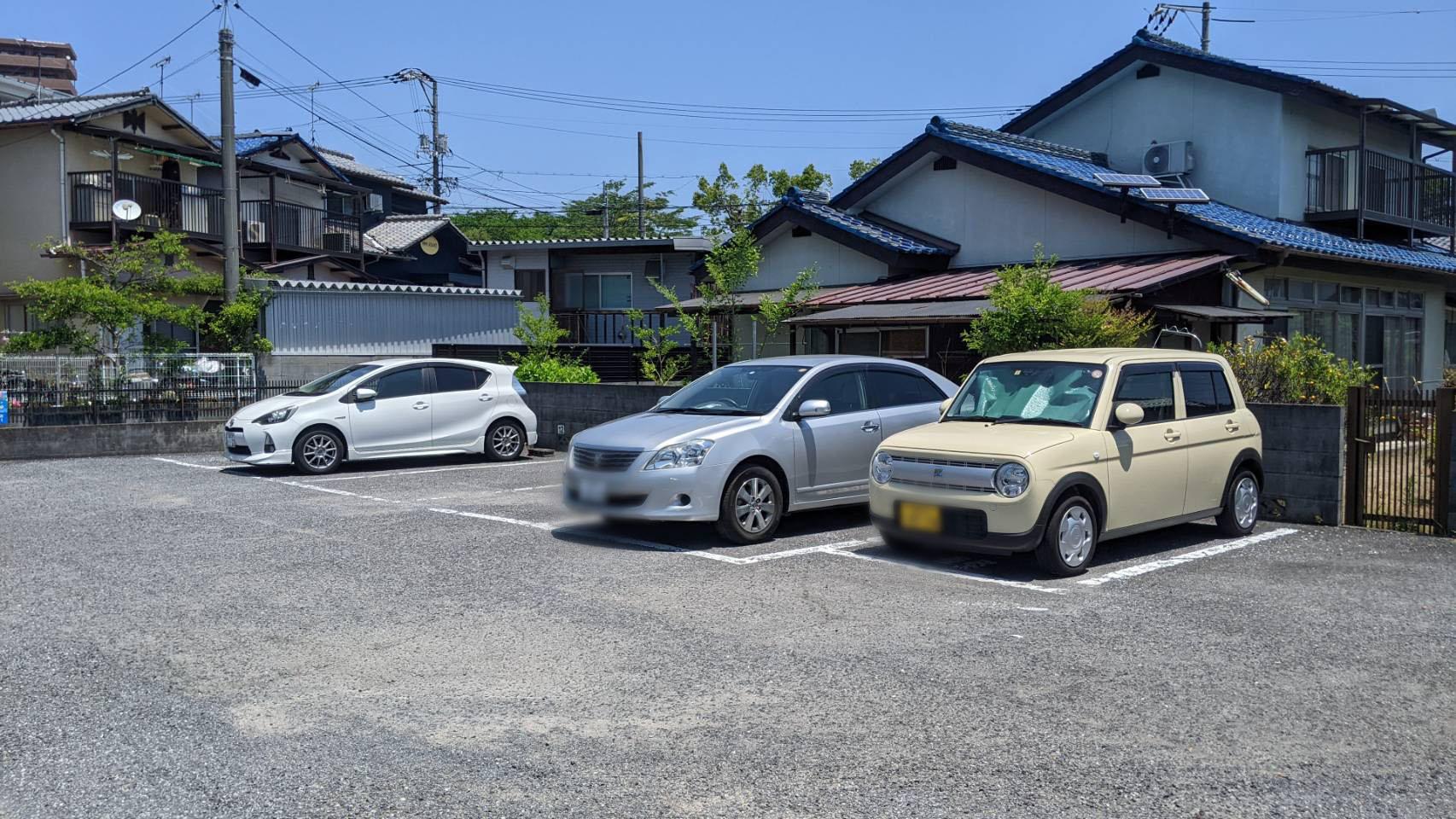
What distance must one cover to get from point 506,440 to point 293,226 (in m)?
19.0

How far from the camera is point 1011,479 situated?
7.27 m

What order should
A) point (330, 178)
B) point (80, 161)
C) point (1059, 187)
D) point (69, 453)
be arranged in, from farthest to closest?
point (330, 178) < point (80, 161) < point (1059, 187) < point (69, 453)

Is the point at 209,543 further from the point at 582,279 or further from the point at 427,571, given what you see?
the point at 582,279

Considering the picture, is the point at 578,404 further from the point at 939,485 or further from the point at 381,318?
the point at 381,318

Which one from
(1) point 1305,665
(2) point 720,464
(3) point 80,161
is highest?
(3) point 80,161

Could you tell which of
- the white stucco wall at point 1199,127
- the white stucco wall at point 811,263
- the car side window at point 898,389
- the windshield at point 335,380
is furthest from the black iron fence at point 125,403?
the white stucco wall at point 1199,127

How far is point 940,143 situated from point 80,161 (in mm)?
20126

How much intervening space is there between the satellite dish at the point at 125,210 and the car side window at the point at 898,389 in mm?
20603

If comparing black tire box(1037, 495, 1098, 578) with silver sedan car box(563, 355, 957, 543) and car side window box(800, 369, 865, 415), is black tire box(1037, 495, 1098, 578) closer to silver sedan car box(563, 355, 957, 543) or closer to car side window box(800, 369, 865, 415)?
silver sedan car box(563, 355, 957, 543)

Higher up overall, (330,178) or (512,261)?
(330,178)

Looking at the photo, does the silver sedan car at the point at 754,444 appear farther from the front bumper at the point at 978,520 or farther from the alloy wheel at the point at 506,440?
the alloy wheel at the point at 506,440

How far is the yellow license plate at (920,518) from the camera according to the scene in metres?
7.61

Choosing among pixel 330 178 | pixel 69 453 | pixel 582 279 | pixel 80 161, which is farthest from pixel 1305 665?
pixel 330 178

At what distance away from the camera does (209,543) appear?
878cm
